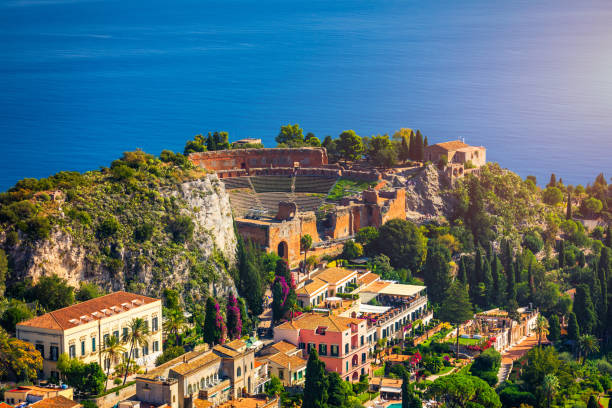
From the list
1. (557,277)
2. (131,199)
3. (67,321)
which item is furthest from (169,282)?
(557,277)

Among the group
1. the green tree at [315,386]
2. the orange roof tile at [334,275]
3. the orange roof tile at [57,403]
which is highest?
the orange roof tile at [334,275]

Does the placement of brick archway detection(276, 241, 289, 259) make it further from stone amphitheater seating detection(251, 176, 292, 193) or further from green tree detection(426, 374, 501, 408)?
green tree detection(426, 374, 501, 408)

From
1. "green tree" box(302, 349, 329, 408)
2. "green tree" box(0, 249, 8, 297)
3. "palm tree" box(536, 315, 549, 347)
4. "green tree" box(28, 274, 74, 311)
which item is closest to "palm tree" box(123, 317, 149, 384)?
"green tree" box(28, 274, 74, 311)

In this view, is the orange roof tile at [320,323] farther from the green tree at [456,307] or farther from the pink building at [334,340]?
the green tree at [456,307]

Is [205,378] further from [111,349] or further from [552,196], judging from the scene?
[552,196]

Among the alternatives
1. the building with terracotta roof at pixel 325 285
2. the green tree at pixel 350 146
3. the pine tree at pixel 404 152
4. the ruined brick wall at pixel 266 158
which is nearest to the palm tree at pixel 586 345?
the building with terracotta roof at pixel 325 285

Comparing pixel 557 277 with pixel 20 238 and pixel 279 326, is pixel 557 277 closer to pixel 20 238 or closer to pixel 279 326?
pixel 279 326
